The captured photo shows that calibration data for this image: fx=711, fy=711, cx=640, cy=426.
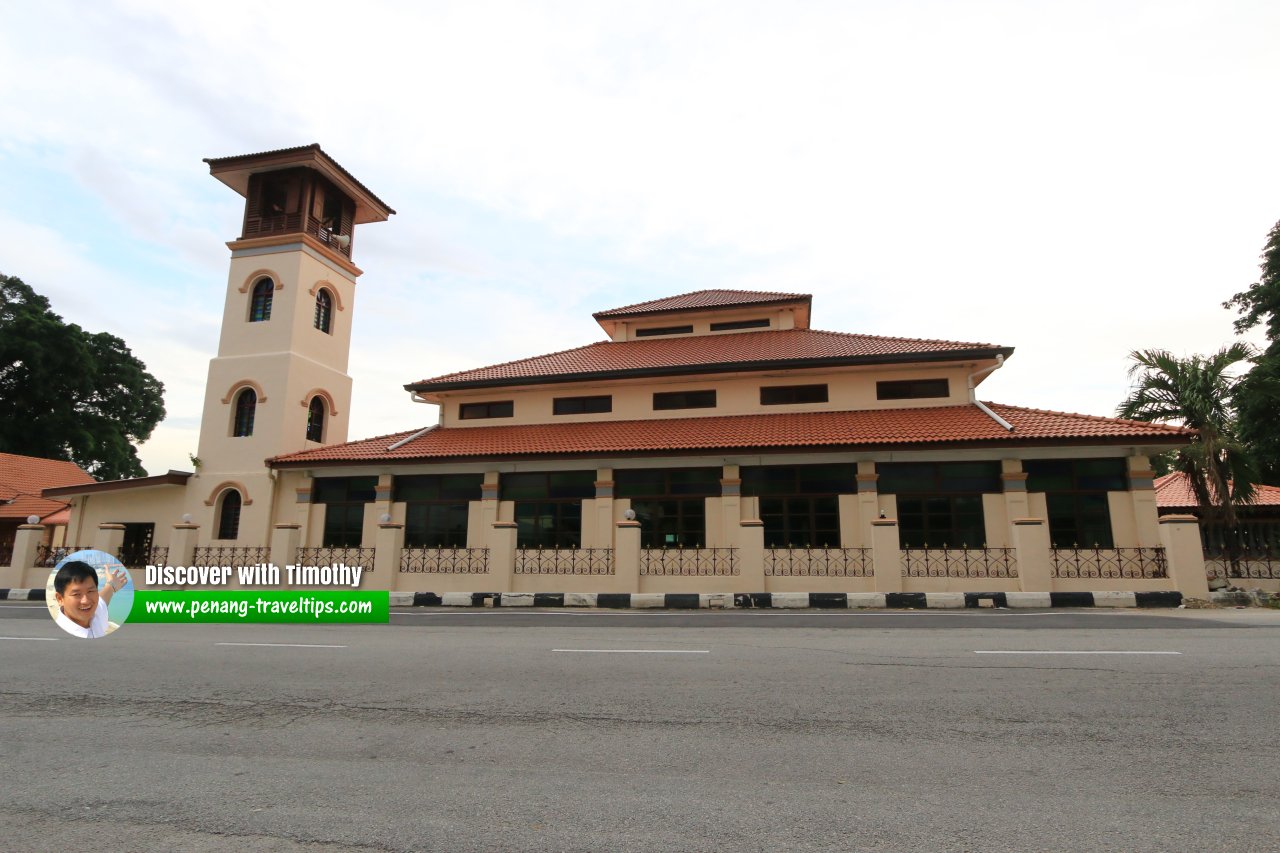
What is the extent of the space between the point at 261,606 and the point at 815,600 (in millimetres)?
12863

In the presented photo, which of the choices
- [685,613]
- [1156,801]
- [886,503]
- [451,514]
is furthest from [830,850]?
[451,514]

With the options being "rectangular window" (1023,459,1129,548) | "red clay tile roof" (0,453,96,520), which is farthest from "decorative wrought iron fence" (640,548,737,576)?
"red clay tile roof" (0,453,96,520)

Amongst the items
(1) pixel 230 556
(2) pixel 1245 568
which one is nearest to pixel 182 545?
(1) pixel 230 556

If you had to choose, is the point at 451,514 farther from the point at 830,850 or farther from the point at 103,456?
the point at 103,456

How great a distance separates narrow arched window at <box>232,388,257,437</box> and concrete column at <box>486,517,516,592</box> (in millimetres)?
10866

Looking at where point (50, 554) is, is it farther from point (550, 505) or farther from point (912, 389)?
point (912, 389)

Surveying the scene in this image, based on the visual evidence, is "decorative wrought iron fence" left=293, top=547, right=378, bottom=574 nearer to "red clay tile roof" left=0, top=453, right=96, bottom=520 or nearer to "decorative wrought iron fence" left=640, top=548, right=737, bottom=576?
"decorative wrought iron fence" left=640, top=548, right=737, bottom=576

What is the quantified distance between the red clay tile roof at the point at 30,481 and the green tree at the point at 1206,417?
38.6 metres

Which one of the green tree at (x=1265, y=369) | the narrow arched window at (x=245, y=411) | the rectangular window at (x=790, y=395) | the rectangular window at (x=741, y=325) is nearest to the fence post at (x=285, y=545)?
the narrow arched window at (x=245, y=411)

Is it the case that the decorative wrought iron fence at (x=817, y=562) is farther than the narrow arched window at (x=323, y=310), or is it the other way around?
the narrow arched window at (x=323, y=310)

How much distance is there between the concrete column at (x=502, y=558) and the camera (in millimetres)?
18234

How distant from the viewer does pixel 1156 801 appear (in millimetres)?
3984

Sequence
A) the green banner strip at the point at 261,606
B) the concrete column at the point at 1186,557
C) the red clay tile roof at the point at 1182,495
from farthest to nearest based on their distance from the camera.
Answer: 1. the red clay tile roof at the point at 1182,495
2. the concrete column at the point at 1186,557
3. the green banner strip at the point at 261,606

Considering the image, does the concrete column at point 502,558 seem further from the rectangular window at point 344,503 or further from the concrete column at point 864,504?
the concrete column at point 864,504
